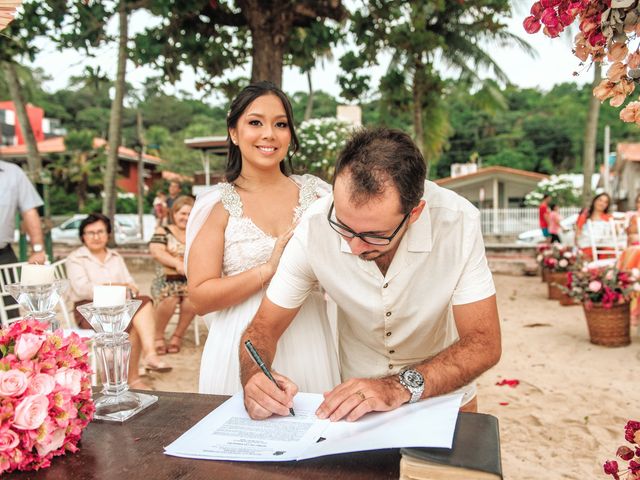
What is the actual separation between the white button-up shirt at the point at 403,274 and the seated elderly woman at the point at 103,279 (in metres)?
2.94

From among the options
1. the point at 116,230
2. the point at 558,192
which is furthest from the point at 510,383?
the point at 558,192

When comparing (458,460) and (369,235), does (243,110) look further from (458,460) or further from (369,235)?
(458,460)

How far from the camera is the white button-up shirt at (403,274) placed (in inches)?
70.7

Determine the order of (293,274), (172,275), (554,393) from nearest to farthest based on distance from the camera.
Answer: (293,274), (554,393), (172,275)

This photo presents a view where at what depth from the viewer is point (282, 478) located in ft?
3.88

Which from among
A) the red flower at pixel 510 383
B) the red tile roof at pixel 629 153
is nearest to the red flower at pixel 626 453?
the red flower at pixel 510 383

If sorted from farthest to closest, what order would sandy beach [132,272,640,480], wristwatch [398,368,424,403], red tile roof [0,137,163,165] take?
red tile roof [0,137,163,165] → sandy beach [132,272,640,480] → wristwatch [398,368,424,403]

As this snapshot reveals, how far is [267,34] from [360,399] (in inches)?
208

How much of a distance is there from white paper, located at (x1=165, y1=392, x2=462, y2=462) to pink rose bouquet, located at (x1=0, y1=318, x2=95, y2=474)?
24cm

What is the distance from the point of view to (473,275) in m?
1.77

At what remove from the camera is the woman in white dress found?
7.29 feet

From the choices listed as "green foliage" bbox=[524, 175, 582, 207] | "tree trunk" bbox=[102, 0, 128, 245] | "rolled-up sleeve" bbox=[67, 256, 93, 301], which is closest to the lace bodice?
"rolled-up sleeve" bbox=[67, 256, 93, 301]

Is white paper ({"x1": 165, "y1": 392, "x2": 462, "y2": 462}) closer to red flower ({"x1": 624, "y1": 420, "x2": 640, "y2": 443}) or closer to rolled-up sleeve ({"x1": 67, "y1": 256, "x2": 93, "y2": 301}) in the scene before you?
red flower ({"x1": 624, "y1": 420, "x2": 640, "y2": 443})

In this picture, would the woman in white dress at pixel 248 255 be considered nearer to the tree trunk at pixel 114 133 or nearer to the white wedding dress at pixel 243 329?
the white wedding dress at pixel 243 329
